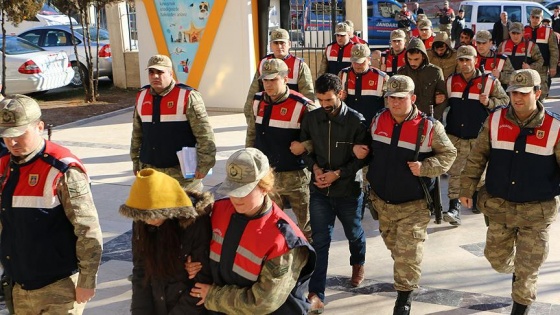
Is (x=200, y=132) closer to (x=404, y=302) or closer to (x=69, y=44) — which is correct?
(x=404, y=302)

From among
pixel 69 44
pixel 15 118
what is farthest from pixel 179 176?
pixel 69 44

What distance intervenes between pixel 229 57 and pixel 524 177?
9.32 m

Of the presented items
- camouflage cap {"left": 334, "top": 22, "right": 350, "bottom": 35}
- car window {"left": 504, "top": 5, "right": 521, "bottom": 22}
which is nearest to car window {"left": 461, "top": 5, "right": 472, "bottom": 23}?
car window {"left": 504, "top": 5, "right": 521, "bottom": 22}

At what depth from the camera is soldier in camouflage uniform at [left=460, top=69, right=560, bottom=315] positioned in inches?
198

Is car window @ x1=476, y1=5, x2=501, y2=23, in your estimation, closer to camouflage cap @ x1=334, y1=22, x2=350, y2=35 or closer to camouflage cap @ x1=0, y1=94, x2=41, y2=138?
camouflage cap @ x1=334, y1=22, x2=350, y2=35

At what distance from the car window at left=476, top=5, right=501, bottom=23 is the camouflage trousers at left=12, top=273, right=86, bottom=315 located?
1925 centimetres

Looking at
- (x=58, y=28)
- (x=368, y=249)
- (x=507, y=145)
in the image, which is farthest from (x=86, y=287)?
(x=58, y=28)

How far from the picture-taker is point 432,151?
5.41 meters

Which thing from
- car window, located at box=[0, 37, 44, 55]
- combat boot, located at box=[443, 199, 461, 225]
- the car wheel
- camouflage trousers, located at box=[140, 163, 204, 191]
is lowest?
combat boot, located at box=[443, 199, 461, 225]

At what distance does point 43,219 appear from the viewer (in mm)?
3957

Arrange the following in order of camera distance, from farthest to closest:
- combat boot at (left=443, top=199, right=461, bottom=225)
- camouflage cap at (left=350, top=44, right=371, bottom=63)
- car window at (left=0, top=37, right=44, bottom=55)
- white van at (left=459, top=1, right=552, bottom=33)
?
1. white van at (left=459, top=1, right=552, bottom=33)
2. car window at (left=0, top=37, right=44, bottom=55)
3. camouflage cap at (left=350, top=44, right=371, bottom=63)
4. combat boot at (left=443, top=199, right=461, bottom=225)

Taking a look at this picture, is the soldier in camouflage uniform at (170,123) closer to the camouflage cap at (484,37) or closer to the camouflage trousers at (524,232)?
the camouflage trousers at (524,232)

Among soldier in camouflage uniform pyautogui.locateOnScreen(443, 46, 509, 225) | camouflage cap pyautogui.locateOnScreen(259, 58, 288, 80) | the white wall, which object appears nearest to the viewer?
camouflage cap pyautogui.locateOnScreen(259, 58, 288, 80)

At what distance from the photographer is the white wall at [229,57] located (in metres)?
13.4
